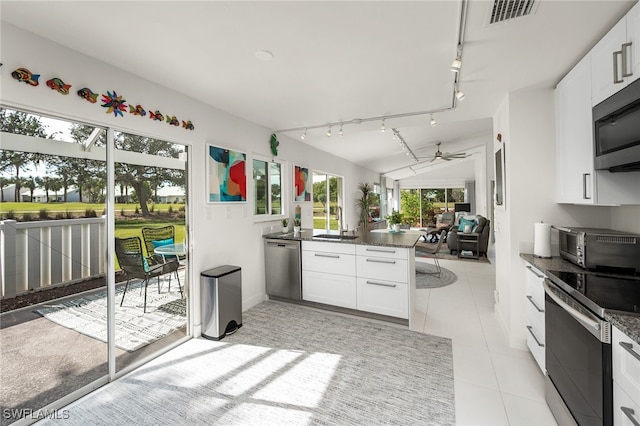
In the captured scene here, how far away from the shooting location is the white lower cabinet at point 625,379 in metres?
1.05

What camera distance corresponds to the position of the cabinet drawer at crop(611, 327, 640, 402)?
1051 mm

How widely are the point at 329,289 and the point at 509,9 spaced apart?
9.97 ft

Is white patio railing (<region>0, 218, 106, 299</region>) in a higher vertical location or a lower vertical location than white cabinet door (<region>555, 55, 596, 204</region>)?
lower

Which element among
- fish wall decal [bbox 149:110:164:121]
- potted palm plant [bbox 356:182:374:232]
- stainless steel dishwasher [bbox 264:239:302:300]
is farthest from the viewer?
potted palm plant [bbox 356:182:374:232]

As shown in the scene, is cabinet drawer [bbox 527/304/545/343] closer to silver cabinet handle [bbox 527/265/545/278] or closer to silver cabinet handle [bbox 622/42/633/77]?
silver cabinet handle [bbox 527/265/545/278]

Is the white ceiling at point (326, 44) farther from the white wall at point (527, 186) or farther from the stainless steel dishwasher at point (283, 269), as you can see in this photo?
the stainless steel dishwasher at point (283, 269)

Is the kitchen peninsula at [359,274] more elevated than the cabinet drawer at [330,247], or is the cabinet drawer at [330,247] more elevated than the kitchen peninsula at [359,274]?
the cabinet drawer at [330,247]

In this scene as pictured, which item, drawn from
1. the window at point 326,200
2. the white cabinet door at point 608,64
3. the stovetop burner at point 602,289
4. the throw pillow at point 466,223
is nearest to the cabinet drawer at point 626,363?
the stovetop burner at point 602,289

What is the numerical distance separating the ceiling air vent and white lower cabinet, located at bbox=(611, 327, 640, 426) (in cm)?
168

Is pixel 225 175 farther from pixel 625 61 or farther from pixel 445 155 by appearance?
pixel 445 155

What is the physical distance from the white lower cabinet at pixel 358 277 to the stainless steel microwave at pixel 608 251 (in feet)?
4.57

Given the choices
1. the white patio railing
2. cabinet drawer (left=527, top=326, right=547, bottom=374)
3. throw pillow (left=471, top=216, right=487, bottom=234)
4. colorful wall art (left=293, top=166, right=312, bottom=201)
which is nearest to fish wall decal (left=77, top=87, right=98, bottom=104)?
the white patio railing

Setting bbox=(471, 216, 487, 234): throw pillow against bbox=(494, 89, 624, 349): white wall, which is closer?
bbox=(494, 89, 624, 349): white wall

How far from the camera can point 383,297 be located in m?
3.10
